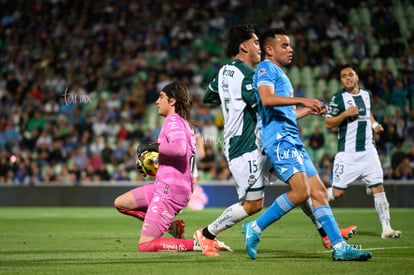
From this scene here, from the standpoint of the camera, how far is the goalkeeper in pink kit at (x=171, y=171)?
8.34 metres

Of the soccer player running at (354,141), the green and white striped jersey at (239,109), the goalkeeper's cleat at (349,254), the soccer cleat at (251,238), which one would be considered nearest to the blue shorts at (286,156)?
the green and white striped jersey at (239,109)

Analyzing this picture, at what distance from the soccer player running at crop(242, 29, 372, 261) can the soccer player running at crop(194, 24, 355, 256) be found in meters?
0.21

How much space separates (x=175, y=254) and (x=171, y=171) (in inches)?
36.3

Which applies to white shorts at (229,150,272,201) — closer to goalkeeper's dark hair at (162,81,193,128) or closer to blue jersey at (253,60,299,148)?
blue jersey at (253,60,299,148)

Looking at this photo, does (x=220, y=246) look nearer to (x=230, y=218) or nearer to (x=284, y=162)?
(x=230, y=218)

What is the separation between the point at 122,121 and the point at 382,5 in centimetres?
927

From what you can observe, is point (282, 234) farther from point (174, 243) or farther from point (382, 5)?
point (382, 5)

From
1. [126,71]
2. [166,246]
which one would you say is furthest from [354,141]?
[126,71]

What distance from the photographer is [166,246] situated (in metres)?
8.45

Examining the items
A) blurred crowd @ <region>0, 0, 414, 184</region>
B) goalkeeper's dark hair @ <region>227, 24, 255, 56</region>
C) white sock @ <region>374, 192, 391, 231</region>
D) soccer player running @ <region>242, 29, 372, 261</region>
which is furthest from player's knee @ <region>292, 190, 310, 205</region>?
blurred crowd @ <region>0, 0, 414, 184</region>

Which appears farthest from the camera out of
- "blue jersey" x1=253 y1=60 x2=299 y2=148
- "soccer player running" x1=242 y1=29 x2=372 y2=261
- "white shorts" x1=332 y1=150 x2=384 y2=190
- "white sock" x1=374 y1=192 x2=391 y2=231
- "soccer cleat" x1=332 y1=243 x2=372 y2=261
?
"white shorts" x1=332 y1=150 x2=384 y2=190

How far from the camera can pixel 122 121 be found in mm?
23172

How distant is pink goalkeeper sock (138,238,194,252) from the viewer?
27.6ft

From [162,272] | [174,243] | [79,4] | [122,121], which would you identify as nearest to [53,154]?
[122,121]
